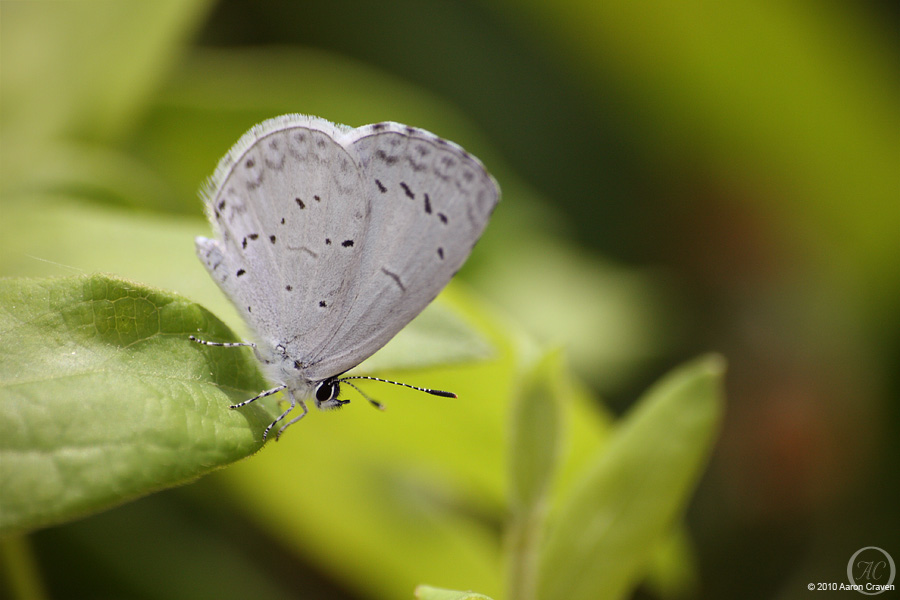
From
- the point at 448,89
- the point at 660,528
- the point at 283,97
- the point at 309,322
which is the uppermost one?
the point at 448,89

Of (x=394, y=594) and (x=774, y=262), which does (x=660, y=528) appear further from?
(x=774, y=262)

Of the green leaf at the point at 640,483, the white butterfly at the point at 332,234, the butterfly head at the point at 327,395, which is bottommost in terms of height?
the green leaf at the point at 640,483

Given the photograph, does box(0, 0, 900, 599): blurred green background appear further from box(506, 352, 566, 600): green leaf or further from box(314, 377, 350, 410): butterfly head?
box(506, 352, 566, 600): green leaf

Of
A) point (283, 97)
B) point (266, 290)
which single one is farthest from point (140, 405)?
point (283, 97)

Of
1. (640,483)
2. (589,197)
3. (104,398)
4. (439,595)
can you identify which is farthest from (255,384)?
(589,197)

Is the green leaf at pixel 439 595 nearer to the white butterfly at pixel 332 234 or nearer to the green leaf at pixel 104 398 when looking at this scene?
the green leaf at pixel 104 398

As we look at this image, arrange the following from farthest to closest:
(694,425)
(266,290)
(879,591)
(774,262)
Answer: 1. (774,262)
2. (879,591)
3. (266,290)
4. (694,425)

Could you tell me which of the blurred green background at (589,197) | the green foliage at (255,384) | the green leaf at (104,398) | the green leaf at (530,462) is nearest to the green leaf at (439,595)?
the green foliage at (255,384)

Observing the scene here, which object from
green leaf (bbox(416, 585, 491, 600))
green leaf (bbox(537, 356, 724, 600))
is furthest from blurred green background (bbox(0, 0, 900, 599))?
green leaf (bbox(416, 585, 491, 600))
